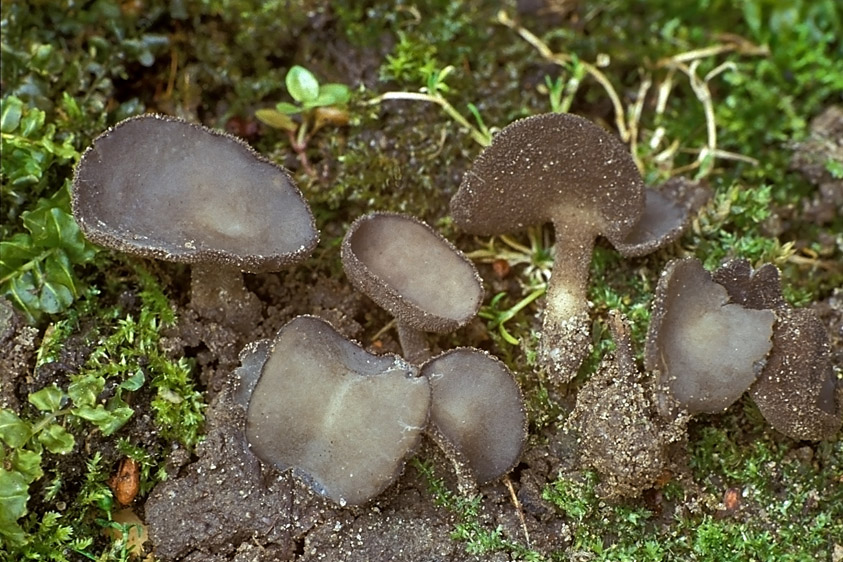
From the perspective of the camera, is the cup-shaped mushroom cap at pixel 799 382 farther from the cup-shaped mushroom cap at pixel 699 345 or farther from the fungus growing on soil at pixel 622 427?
the fungus growing on soil at pixel 622 427

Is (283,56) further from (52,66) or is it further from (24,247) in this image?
(24,247)

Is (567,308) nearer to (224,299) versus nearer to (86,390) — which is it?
(224,299)

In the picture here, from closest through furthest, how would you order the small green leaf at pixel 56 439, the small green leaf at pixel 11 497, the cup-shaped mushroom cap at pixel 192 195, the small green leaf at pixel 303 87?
the small green leaf at pixel 11 497 → the small green leaf at pixel 56 439 → the cup-shaped mushroom cap at pixel 192 195 → the small green leaf at pixel 303 87

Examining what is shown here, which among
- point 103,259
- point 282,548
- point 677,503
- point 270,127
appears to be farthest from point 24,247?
point 677,503

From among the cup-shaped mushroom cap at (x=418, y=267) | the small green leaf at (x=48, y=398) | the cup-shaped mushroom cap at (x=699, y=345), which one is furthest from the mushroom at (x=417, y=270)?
the small green leaf at (x=48, y=398)

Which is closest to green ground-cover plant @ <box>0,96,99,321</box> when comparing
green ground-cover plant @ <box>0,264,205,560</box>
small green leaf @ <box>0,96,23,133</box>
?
small green leaf @ <box>0,96,23,133</box>

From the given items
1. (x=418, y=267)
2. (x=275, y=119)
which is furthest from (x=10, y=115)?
(x=418, y=267)

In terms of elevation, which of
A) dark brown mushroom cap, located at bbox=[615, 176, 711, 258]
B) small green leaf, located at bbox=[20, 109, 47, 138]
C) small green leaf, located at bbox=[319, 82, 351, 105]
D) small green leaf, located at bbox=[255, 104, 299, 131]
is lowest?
dark brown mushroom cap, located at bbox=[615, 176, 711, 258]

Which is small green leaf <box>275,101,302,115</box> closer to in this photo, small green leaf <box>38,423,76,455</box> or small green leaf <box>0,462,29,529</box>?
small green leaf <box>38,423,76,455</box>
